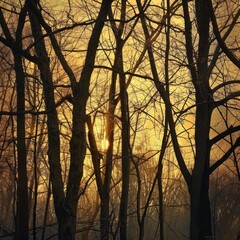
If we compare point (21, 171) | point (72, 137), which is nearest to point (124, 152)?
point (21, 171)

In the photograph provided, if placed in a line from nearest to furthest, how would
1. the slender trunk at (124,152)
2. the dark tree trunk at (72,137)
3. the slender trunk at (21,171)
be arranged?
the dark tree trunk at (72,137) → the slender trunk at (21,171) → the slender trunk at (124,152)

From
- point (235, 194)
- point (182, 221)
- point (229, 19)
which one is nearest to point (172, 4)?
point (229, 19)

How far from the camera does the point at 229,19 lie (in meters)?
6.86

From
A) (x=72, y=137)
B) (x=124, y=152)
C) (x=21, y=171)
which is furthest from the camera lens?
(x=124, y=152)

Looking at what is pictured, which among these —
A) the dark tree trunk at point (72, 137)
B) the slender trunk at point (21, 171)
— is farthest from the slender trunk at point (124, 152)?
the dark tree trunk at point (72, 137)

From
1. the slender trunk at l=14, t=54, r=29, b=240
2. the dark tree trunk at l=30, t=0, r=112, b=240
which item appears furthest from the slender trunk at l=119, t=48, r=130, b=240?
the dark tree trunk at l=30, t=0, r=112, b=240

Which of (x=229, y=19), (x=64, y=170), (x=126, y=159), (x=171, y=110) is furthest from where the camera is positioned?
(x=64, y=170)

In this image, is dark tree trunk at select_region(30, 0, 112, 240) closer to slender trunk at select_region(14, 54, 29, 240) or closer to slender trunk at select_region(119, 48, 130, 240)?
slender trunk at select_region(14, 54, 29, 240)

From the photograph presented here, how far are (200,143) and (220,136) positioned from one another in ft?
0.90

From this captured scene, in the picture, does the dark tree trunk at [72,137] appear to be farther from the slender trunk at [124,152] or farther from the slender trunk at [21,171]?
the slender trunk at [124,152]

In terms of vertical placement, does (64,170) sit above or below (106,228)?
above

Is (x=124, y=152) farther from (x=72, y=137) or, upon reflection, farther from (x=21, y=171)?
(x=72, y=137)

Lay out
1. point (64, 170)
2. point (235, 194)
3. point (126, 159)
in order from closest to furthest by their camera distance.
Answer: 1. point (126, 159)
2. point (64, 170)
3. point (235, 194)

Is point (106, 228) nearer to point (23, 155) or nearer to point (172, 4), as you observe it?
point (23, 155)
